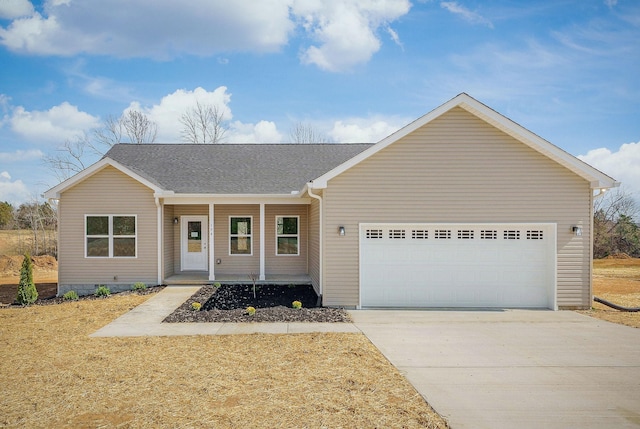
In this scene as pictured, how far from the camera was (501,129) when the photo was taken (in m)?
10.3

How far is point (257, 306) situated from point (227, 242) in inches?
205

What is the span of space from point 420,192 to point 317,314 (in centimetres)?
401

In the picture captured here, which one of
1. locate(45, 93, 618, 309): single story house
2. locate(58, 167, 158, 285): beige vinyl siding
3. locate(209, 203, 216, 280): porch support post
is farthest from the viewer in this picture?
locate(209, 203, 216, 280): porch support post

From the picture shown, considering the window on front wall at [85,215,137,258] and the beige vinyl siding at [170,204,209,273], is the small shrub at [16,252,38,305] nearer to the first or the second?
the window on front wall at [85,215,137,258]

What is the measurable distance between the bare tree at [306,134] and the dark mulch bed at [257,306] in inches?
842

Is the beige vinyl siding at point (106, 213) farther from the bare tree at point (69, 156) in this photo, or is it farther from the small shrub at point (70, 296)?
the bare tree at point (69, 156)

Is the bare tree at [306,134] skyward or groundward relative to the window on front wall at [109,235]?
skyward

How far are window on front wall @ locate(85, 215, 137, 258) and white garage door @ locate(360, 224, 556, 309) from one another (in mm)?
7954

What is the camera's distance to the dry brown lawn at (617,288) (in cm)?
993

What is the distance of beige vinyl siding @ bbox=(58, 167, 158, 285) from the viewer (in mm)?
13266

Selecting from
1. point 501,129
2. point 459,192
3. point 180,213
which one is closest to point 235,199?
point 180,213

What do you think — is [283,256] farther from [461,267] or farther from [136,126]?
[136,126]

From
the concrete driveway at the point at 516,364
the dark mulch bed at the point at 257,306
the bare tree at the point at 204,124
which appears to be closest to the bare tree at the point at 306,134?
the bare tree at the point at 204,124

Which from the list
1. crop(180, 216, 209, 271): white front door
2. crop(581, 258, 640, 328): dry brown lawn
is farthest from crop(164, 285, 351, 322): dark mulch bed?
crop(581, 258, 640, 328): dry brown lawn
